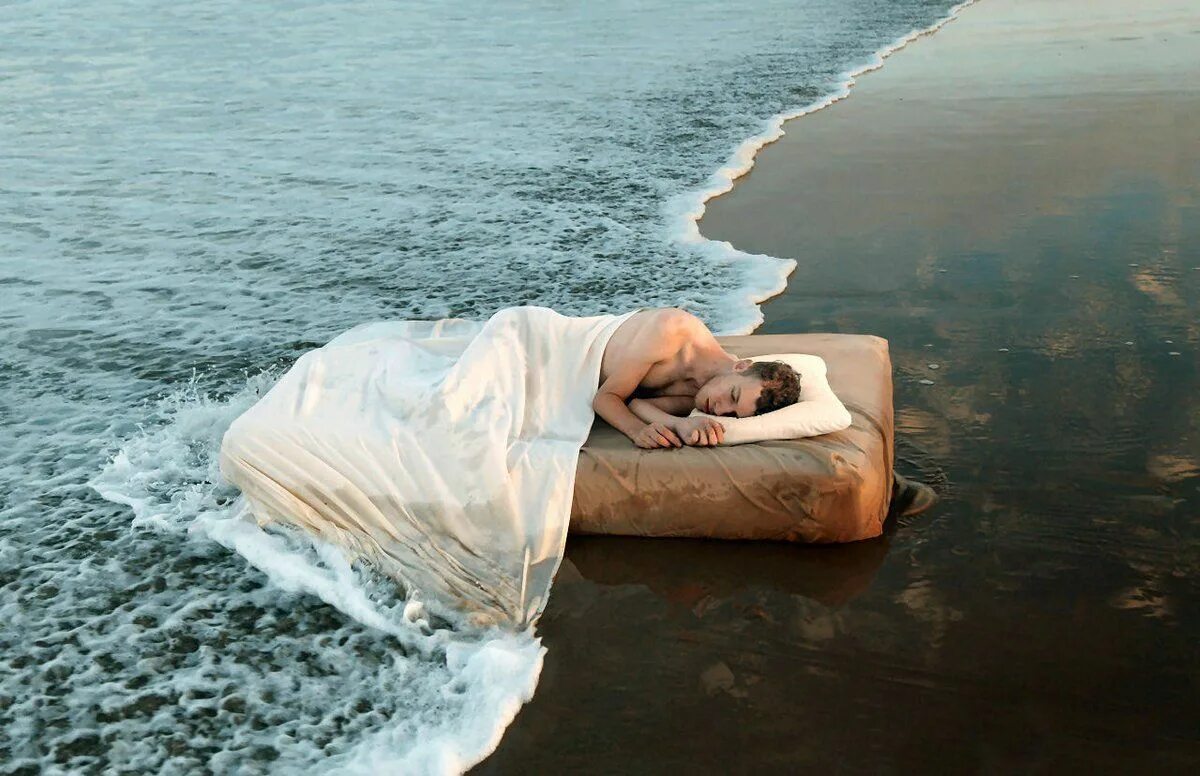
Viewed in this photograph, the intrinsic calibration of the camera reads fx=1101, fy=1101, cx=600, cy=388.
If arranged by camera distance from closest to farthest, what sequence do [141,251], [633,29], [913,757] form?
1. [913,757]
2. [141,251]
3. [633,29]

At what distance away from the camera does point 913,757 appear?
332 cm

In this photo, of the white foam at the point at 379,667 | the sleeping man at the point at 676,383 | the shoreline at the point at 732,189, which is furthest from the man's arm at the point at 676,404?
the shoreline at the point at 732,189

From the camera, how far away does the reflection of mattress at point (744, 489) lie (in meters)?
4.36

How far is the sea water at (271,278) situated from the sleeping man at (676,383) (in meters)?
1.13

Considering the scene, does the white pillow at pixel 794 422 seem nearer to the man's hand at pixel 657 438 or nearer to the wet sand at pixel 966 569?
the man's hand at pixel 657 438

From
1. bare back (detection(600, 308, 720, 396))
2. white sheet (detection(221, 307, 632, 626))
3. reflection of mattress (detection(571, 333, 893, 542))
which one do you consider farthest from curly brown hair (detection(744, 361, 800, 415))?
white sheet (detection(221, 307, 632, 626))

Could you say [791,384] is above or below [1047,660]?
above

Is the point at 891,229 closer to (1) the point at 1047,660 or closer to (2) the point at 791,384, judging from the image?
(2) the point at 791,384

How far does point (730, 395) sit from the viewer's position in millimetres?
4688

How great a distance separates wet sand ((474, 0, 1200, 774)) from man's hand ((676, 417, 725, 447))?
16.9 inches

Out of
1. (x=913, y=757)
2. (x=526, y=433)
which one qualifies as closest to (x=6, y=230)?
(x=526, y=433)

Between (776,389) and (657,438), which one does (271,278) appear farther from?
(776,389)

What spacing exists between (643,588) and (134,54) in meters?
18.2

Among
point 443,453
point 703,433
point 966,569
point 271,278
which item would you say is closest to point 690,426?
point 703,433
